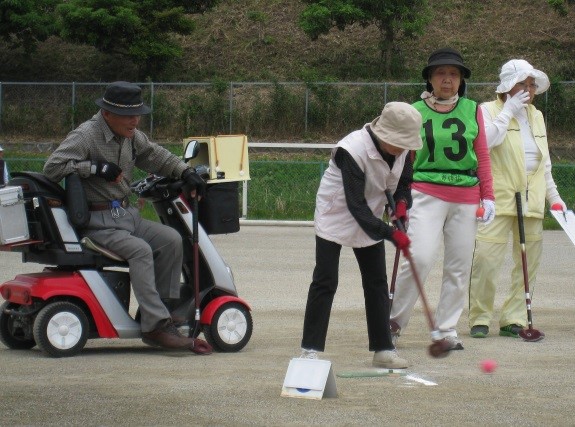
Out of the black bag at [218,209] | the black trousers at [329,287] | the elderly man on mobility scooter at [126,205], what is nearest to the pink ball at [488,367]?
the black trousers at [329,287]

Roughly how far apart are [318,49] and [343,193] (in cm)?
3206

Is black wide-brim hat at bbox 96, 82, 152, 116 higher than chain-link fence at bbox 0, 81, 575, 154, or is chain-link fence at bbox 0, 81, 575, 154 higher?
chain-link fence at bbox 0, 81, 575, 154

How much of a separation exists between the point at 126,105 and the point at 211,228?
1118mm

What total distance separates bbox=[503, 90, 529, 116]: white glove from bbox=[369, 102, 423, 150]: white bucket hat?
214 cm

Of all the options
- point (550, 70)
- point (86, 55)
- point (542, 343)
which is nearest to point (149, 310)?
point (542, 343)

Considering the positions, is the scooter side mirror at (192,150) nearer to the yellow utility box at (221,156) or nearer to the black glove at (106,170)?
the yellow utility box at (221,156)

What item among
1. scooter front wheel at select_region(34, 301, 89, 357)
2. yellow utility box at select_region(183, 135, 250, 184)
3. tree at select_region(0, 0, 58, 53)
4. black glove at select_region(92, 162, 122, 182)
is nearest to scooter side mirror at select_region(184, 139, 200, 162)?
yellow utility box at select_region(183, 135, 250, 184)

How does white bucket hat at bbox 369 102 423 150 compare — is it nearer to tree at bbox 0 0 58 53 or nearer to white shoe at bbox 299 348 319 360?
white shoe at bbox 299 348 319 360

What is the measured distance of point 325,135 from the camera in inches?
1330

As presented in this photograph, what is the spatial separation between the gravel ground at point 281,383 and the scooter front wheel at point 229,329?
4.0 inches

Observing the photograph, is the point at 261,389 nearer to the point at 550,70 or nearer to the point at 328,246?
the point at 328,246

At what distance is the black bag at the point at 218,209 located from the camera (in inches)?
341

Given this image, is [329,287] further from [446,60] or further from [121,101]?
[446,60]

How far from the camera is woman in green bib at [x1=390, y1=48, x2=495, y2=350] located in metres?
8.55
